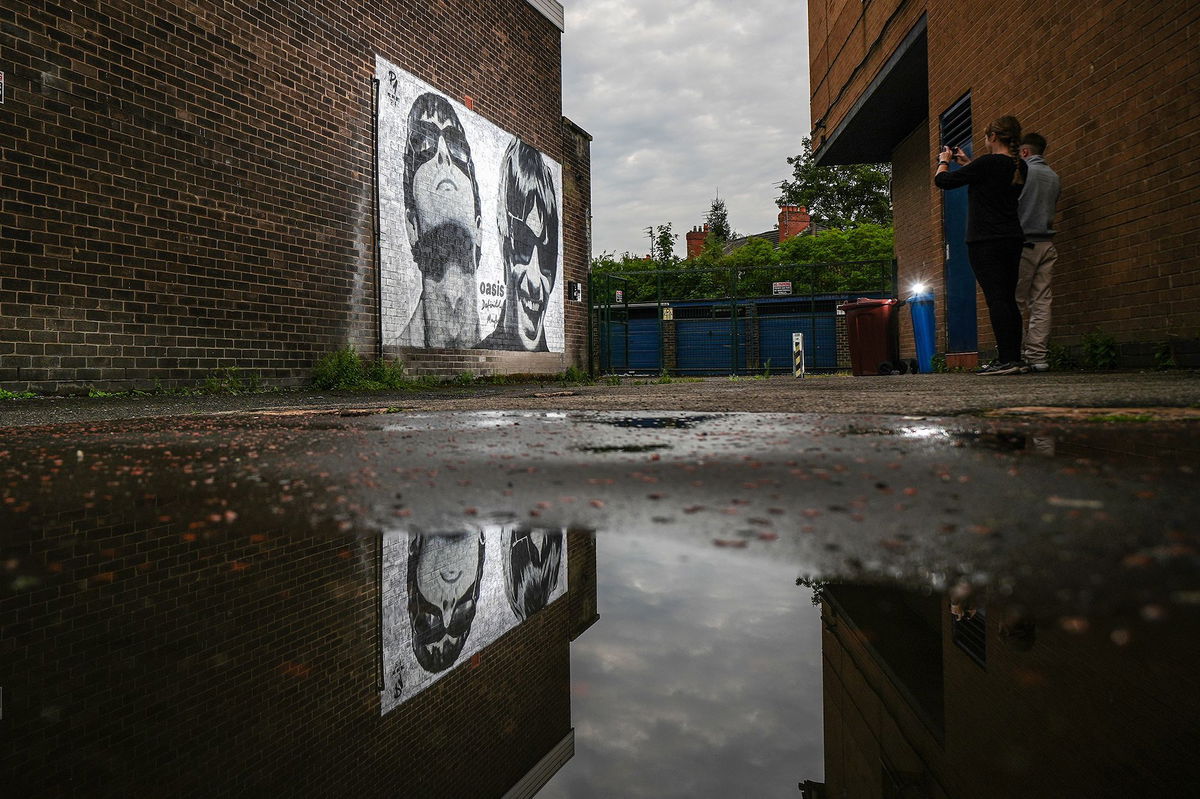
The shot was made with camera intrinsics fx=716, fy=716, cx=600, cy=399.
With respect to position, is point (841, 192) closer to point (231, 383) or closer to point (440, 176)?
point (440, 176)

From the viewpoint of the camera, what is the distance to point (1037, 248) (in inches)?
241

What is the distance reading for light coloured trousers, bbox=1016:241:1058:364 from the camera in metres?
6.11

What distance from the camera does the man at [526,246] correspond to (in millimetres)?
12188

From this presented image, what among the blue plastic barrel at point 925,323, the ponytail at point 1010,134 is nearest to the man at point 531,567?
the ponytail at point 1010,134

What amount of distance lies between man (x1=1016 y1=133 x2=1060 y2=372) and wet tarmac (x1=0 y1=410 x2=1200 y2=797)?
5.55 meters

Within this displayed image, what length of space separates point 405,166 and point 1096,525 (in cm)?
999

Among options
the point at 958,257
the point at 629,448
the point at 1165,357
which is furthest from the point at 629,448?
the point at 958,257

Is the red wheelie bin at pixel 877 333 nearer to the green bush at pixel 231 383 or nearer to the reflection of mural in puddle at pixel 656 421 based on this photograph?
the green bush at pixel 231 383

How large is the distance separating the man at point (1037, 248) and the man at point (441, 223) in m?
7.22

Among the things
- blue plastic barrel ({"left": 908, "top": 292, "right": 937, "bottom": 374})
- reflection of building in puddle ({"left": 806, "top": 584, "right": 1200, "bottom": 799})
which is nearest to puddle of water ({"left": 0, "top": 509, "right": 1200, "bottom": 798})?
reflection of building in puddle ({"left": 806, "top": 584, "right": 1200, "bottom": 799})

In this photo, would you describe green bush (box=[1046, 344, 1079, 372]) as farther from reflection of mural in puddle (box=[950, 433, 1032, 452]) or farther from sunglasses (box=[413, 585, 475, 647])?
sunglasses (box=[413, 585, 475, 647])

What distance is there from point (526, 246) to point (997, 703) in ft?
41.5

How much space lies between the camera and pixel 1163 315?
16.7 feet

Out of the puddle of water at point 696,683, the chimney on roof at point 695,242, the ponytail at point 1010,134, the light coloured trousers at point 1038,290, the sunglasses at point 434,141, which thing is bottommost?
the puddle of water at point 696,683
